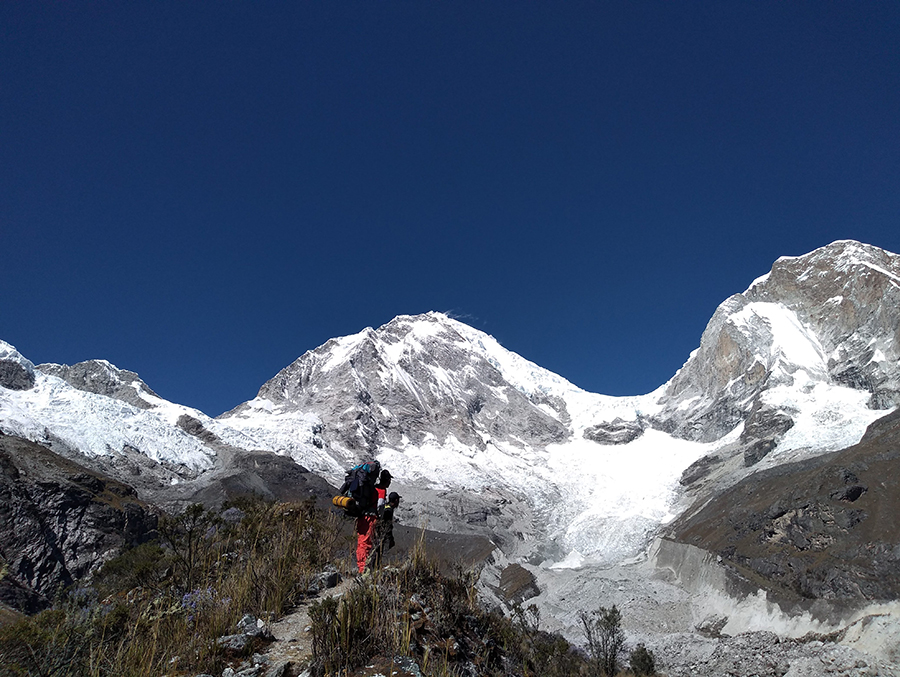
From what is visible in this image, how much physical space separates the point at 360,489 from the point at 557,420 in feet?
649

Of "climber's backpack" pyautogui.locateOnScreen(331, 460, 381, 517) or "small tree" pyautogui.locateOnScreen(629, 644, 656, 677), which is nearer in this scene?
"climber's backpack" pyautogui.locateOnScreen(331, 460, 381, 517)

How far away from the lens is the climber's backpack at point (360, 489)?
7.28m

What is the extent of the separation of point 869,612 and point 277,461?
98.0 m

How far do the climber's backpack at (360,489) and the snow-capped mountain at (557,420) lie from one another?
94.0 m

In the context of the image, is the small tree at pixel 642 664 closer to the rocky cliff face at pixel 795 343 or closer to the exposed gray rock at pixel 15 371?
the rocky cliff face at pixel 795 343

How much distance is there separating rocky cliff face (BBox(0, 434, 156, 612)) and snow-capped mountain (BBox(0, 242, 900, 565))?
2941cm

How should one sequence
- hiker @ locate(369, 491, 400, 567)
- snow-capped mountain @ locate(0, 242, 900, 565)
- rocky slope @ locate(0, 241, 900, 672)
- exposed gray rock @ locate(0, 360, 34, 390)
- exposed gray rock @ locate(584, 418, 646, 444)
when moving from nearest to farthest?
hiker @ locate(369, 491, 400, 567) < rocky slope @ locate(0, 241, 900, 672) < snow-capped mountain @ locate(0, 242, 900, 565) < exposed gray rock @ locate(0, 360, 34, 390) < exposed gray rock @ locate(584, 418, 646, 444)

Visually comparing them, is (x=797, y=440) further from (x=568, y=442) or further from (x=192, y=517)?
(x=192, y=517)

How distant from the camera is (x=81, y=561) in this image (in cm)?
5116

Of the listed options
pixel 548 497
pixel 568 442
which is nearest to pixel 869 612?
pixel 548 497

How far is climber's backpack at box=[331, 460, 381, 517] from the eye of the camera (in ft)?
23.9

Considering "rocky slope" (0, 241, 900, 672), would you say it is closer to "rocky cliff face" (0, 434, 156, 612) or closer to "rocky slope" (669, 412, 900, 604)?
"rocky slope" (669, 412, 900, 604)

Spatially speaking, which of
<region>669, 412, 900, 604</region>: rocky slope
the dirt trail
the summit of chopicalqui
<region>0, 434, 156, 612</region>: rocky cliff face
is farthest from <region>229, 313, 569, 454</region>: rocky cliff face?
the dirt trail

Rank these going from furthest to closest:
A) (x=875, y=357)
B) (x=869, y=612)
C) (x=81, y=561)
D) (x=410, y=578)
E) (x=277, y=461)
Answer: (x=875, y=357) < (x=277, y=461) < (x=81, y=561) < (x=869, y=612) < (x=410, y=578)
